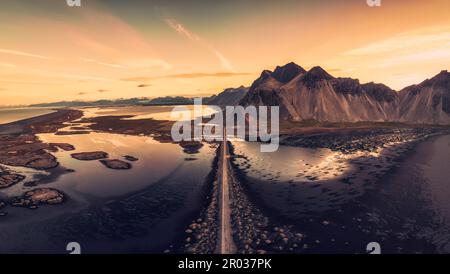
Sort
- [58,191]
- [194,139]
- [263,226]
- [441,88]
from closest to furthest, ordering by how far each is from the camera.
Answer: [263,226] < [58,191] < [194,139] < [441,88]

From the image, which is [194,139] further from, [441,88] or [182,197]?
[441,88]

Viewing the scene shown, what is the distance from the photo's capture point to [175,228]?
3119 cm

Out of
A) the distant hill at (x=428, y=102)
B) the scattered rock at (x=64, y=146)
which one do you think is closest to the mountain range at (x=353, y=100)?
the distant hill at (x=428, y=102)

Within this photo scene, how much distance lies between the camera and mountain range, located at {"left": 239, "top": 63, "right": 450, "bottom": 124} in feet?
511

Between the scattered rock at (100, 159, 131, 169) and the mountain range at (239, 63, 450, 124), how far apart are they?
110m

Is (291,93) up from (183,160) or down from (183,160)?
up

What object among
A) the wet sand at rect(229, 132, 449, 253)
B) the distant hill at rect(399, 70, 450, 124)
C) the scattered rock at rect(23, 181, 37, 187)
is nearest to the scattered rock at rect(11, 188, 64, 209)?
the scattered rock at rect(23, 181, 37, 187)

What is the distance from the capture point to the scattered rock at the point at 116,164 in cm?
5835

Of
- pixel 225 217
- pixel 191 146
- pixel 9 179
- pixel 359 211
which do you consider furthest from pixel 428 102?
pixel 9 179

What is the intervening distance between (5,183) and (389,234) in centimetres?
5748

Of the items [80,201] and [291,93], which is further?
[291,93]

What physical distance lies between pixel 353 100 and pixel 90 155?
15694 centimetres
